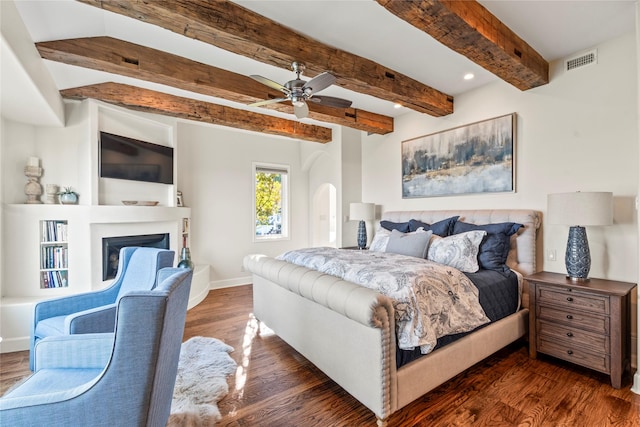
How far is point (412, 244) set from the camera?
3.17 m

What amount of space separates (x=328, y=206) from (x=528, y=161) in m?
4.40

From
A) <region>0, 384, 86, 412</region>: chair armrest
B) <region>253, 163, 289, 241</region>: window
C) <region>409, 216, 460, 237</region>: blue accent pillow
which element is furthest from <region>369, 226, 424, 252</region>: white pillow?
<region>0, 384, 86, 412</region>: chair armrest

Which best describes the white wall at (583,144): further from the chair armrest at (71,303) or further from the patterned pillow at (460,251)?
the chair armrest at (71,303)

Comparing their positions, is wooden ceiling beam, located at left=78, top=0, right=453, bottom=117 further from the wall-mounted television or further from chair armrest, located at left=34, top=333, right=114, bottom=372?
the wall-mounted television

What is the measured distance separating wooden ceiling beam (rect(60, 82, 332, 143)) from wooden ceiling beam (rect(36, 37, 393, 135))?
90cm

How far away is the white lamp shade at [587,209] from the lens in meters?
2.39

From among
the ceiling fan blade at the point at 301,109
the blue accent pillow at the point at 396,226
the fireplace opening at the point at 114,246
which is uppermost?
the ceiling fan blade at the point at 301,109

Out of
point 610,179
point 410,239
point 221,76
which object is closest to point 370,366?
point 410,239

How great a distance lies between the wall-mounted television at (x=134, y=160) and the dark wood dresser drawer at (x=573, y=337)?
483 cm

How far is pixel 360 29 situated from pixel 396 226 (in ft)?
8.45

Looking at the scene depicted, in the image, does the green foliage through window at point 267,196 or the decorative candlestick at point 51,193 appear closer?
the decorative candlestick at point 51,193

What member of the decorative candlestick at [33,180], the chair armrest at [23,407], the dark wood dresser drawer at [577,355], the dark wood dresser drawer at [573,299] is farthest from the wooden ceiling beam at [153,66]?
the dark wood dresser drawer at [577,355]

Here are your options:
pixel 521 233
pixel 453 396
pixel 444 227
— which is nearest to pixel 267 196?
pixel 444 227

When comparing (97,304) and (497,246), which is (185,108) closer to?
(97,304)
